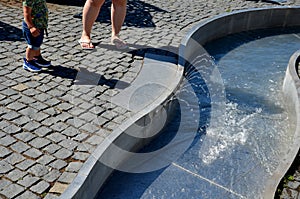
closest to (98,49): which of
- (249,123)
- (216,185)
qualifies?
(249,123)

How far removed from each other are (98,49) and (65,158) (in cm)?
286

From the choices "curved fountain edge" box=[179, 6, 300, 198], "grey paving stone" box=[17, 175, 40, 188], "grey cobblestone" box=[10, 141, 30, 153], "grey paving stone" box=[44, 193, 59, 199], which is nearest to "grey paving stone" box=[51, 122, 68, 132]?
"grey cobblestone" box=[10, 141, 30, 153]

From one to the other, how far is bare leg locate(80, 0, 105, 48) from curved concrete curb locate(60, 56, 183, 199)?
1222 mm

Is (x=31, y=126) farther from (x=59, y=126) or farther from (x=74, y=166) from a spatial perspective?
(x=74, y=166)

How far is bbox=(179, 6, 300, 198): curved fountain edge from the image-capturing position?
19.3ft

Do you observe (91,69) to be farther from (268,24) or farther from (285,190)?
(268,24)

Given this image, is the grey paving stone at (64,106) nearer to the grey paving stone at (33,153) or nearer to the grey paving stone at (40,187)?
the grey paving stone at (33,153)

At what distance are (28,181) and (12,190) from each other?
17 cm

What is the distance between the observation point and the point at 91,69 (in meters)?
5.98

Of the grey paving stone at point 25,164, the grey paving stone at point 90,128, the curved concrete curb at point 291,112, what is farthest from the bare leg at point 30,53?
the curved concrete curb at point 291,112

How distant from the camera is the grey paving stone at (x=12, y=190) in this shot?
367cm

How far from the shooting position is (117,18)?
6.65 m

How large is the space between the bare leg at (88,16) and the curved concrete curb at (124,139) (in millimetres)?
1222

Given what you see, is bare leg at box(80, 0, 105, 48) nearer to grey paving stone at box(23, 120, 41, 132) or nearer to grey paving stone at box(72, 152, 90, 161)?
grey paving stone at box(23, 120, 41, 132)
